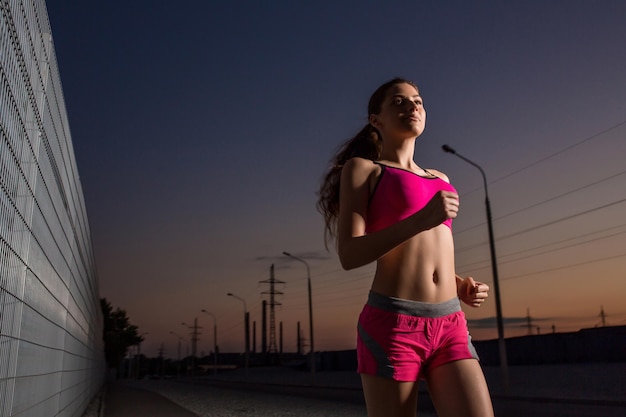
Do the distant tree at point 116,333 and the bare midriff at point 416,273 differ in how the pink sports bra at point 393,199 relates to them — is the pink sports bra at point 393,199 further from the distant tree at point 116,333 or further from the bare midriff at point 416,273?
the distant tree at point 116,333

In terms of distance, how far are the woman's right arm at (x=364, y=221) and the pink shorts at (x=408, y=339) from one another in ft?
0.68

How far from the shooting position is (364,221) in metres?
2.54

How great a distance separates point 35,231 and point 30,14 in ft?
4.87

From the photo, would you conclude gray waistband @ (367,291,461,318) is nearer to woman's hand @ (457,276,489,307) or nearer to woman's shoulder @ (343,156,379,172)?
woman's hand @ (457,276,489,307)

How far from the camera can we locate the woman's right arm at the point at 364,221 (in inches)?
86.7

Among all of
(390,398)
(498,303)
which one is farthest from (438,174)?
(498,303)

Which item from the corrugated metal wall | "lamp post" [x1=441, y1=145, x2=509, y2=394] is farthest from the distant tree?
the corrugated metal wall

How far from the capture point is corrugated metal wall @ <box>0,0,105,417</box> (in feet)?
11.1

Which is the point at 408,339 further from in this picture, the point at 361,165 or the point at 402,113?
the point at 402,113

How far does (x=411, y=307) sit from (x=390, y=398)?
32 centimetres

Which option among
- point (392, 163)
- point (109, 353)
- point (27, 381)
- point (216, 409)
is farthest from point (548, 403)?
point (109, 353)

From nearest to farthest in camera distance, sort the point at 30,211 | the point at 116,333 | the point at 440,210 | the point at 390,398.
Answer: the point at 440,210 → the point at 390,398 → the point at 30,211 → the point at 116,333

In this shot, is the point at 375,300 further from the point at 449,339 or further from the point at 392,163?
the point at 392,163

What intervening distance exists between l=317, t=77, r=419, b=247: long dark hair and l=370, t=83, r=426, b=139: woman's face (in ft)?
0.19
